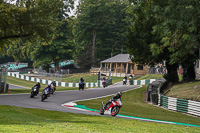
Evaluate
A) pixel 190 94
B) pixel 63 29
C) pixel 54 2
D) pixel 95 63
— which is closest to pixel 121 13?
pixel 95 63

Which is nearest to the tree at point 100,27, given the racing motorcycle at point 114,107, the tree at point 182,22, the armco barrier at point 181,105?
the armco barrier at point 181,105

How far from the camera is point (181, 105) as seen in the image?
2205 cm

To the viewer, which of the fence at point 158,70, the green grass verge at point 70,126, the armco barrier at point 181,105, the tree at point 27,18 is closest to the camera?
the green grass verge at point 70,126

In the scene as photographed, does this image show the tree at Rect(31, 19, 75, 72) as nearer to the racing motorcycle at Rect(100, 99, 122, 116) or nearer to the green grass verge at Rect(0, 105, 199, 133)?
the racing motorcycle at Rect(100, 99, 122, 116)

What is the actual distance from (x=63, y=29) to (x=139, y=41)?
3718cm

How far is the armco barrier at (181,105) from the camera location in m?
20.5

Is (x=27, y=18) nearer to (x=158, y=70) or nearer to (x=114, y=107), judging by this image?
(x=114, y=107)

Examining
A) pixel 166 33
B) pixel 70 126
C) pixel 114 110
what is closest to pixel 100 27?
pixel 166 33

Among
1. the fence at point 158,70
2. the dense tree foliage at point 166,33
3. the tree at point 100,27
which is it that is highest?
the tree at point 100,27

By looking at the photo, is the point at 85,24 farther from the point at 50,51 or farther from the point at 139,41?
the point at 139,41

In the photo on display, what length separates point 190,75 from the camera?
1395 inches

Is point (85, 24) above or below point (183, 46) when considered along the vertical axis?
above

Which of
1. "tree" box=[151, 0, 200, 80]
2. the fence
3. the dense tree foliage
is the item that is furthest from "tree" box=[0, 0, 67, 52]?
the fence

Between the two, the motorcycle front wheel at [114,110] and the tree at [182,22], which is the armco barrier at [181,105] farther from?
the motorcycle front wheel at [114,110]
